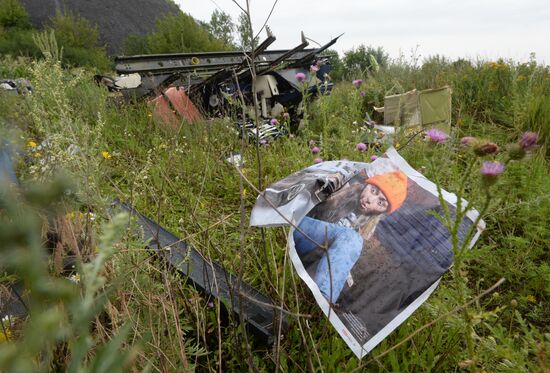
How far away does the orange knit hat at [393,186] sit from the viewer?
1243 millimetres

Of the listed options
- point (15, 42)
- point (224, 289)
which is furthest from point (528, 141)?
point (15, 42)

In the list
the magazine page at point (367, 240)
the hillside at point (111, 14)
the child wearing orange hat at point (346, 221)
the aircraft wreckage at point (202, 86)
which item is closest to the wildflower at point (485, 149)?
the magazine page at point (367, 240)

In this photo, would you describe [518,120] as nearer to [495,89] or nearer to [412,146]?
[495,89]

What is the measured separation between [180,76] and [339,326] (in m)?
3.51

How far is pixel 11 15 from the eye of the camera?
92.2 feet

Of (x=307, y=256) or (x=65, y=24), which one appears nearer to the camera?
(x=307, y=256)

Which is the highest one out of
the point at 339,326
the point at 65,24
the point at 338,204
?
the point at 65,24

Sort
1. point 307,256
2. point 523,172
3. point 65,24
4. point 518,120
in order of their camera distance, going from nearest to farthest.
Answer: point 307,256 < point 523,172 < point 518,120 < point 65,24

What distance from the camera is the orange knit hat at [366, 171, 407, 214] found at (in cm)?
124

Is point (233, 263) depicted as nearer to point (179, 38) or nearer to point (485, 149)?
point (485, 149)

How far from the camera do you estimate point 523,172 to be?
6.84 feet

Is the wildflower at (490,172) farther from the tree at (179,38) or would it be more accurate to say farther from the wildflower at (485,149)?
the tree at (179,38)

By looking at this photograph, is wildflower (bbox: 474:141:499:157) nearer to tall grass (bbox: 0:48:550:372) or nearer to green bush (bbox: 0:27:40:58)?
tall grass (bbox: 0:48:550:372)

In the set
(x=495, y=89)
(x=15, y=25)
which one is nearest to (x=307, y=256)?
(x=495, y=89)
